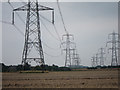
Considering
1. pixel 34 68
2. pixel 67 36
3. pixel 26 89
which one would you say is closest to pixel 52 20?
pixel 34 68

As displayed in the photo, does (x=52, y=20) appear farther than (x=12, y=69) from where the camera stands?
No

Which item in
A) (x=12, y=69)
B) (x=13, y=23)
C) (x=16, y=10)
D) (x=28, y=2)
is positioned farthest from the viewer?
(x=12, y=69)

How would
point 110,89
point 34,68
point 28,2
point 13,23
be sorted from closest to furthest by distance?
1. point 110,89
2. point 13,23
3. point 28,2
4. point 34,68

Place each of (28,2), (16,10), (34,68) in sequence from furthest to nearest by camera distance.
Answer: (34,68)
(28,2)
(16,10)

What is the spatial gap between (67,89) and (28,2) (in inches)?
1127

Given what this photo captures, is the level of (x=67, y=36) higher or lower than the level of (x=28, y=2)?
lower

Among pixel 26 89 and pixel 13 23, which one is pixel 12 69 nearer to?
pixel 13 23

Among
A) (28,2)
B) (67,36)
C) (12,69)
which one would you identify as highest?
(28,2)

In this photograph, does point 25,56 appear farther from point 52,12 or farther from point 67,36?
point 67,36

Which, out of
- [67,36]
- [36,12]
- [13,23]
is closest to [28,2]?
[36,12]

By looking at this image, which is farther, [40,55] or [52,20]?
[40,55]

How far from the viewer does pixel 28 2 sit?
154ft

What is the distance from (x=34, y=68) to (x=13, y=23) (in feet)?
58.3

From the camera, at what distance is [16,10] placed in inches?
1730
